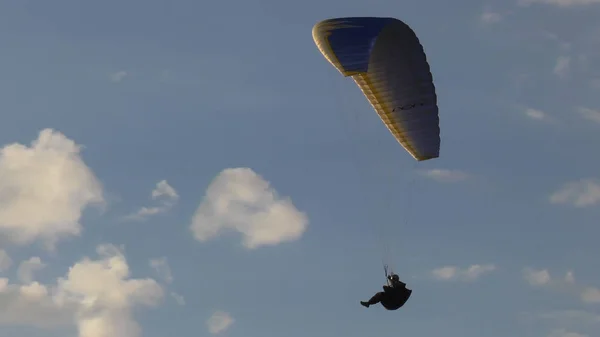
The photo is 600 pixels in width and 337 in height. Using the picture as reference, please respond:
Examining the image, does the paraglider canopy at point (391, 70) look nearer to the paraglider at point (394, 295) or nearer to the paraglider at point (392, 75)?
the paraglider at point (392, 75)

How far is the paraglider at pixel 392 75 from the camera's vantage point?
68875 mm

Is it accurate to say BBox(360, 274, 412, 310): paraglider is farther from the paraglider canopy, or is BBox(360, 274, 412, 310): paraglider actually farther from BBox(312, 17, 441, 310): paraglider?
the paraglider canopy

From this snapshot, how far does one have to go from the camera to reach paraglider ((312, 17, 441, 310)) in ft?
226

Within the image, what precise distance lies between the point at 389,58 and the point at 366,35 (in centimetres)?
311

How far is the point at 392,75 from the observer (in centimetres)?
7250

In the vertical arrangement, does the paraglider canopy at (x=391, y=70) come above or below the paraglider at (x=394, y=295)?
above

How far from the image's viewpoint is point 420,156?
244 ft

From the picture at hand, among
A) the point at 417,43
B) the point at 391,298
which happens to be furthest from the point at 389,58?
the point at 391,298

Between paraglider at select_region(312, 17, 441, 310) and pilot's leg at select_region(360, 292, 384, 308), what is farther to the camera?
pilot's leg at select_region(360, 292, 384, 308)

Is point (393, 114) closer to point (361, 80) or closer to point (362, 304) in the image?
point (361, 80)

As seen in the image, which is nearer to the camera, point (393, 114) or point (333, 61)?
point (333, 61)

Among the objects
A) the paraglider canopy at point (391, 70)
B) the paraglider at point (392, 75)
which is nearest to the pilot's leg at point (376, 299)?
the paraglider at point (392, 75)

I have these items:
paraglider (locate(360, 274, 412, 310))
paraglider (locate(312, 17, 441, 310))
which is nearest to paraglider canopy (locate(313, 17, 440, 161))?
paraglider (locate(312, 17, 441, 310))

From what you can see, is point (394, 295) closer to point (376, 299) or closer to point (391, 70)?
point (376, 299)
